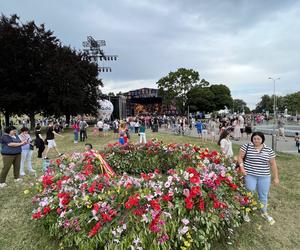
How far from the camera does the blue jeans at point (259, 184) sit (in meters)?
4.89

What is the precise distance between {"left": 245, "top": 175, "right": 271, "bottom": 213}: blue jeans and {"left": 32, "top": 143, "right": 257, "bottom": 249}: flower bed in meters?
0.33

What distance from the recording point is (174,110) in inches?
2697

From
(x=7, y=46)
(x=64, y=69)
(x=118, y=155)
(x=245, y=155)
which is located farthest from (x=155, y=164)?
(x=7, y=46)

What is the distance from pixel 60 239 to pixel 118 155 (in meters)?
4.59

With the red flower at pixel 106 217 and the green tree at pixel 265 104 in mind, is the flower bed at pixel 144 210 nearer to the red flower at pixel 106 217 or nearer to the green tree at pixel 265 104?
the red flower at pixel 106 217

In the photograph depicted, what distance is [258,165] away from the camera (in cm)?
483

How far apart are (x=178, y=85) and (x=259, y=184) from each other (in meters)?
64.0

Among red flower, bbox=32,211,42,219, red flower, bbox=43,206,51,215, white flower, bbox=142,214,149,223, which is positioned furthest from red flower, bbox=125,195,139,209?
red flower, bbox=32,211,42,219

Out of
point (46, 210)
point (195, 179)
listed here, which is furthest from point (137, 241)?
point (46, 210)

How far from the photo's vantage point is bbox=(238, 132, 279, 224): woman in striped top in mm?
4816

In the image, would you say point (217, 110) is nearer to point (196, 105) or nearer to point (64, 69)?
point (196, 105)

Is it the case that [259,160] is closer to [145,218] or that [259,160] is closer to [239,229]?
[239,229]

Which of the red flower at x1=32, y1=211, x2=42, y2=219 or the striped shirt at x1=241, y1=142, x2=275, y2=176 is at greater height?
the striped shirt at x1=241, y1=142, x2=275, y2=176

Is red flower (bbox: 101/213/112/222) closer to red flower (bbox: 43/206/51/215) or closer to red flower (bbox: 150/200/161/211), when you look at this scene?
red flower (bbox: 150/200/161/211)
